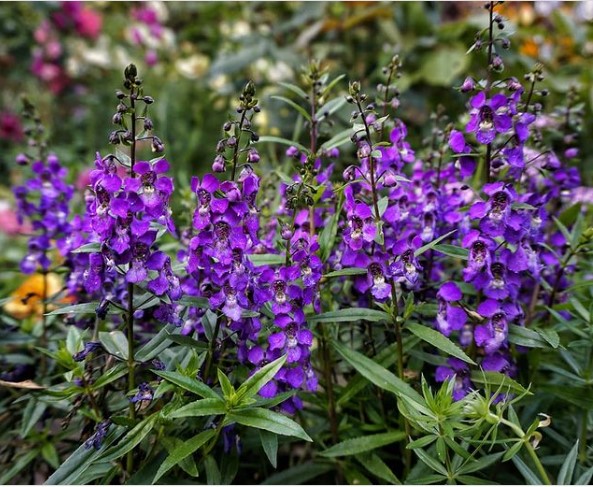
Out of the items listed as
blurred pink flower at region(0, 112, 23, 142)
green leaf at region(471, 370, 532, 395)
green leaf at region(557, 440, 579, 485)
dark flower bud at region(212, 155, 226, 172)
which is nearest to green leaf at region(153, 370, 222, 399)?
dark flower bud at region(212, 155, 226, 172)

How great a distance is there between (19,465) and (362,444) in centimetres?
74

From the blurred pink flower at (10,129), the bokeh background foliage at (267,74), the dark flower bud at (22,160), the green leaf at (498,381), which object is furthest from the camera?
the blurred pink flower at (10,129)

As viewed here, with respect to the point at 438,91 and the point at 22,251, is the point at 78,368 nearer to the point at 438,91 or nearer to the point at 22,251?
the point at 22,251

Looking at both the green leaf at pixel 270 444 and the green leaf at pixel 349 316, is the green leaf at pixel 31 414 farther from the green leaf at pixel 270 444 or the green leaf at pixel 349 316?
the green leaf at pixel 349 316

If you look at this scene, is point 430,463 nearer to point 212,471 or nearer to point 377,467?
point 377,467

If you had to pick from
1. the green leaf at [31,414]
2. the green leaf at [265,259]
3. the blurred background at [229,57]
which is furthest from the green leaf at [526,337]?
the blurred background at [229,57]

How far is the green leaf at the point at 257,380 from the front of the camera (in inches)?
40.7

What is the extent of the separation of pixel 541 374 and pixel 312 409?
0.54m

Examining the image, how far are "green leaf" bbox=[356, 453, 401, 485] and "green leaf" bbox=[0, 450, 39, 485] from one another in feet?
2.32

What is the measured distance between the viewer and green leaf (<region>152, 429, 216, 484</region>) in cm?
101

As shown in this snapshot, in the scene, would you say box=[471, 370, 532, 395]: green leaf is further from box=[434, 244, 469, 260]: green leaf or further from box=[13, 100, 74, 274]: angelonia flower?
box=[13, 100, 74, 274]: angelonia flower

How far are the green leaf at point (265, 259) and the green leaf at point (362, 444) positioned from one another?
380 millimetres

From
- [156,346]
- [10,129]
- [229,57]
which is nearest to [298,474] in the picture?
[156,346]

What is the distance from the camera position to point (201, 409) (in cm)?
101
